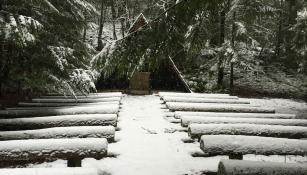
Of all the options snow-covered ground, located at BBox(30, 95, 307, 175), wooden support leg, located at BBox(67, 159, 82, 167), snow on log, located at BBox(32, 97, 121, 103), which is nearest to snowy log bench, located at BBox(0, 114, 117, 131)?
snow-covered ground, located at BBox(30, 95, 307, 175)

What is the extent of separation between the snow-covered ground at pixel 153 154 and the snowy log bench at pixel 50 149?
5.71 ft

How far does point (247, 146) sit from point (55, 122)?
3525 millimetres

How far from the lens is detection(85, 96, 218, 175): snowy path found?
6352 millimetres

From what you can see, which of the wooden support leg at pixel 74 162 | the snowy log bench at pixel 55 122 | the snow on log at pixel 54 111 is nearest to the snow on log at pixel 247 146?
the wooden support leg at pixel 74 162

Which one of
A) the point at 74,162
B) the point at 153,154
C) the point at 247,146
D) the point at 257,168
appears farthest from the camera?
the point at 153,154

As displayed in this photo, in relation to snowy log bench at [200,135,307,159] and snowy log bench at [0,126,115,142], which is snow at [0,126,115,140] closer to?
snowy log bench at [0,126,115,142]

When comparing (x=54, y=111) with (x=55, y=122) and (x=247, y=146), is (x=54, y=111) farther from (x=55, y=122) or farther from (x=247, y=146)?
(x=247, y=146)

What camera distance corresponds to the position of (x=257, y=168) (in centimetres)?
393

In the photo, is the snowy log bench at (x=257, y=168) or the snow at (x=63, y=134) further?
the snow at (x=63, y=134)

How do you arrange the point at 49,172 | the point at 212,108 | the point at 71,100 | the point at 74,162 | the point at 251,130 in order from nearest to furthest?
1. the point at 49,172
2. the point at 74,162
3. the point at 251,130
4. the point at 212,108
5. the point at 71,100

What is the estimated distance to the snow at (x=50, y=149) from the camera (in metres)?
4.38

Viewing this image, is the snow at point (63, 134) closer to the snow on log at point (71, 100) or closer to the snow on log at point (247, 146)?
the snow on log at point (247, 146)

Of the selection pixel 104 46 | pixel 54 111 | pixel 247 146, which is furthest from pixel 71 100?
pixel 247 146

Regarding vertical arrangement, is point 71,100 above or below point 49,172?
above
